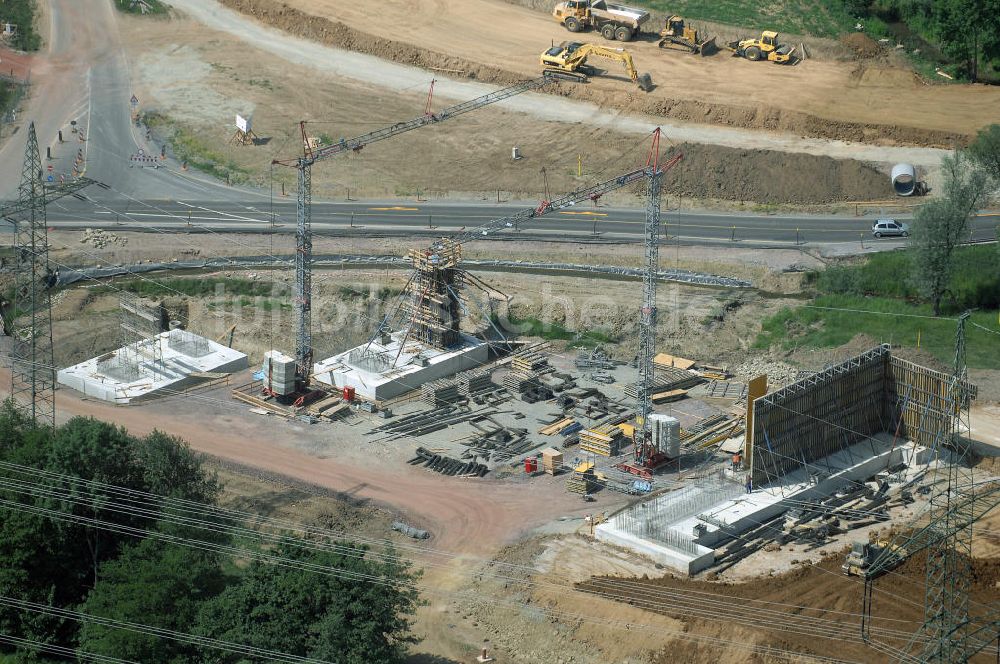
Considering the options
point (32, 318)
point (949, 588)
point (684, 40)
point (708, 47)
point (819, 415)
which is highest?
point (684, 40)

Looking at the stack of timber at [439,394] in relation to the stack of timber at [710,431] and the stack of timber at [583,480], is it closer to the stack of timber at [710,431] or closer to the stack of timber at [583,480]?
the stack of timber at [583,480]

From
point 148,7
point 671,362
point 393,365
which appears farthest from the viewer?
point 148,7

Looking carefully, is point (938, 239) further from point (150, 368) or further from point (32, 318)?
point (32, 318)

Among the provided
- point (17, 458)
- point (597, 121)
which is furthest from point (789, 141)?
point (17, 458)

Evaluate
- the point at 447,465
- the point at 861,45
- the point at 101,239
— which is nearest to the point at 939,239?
the point at 447,465

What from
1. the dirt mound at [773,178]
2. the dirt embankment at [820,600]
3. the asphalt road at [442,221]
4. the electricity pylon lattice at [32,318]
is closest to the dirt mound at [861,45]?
the dirt mound at [773,178]

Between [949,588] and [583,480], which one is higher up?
[949,588]

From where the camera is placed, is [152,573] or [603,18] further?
[603,18]
